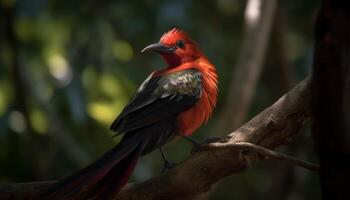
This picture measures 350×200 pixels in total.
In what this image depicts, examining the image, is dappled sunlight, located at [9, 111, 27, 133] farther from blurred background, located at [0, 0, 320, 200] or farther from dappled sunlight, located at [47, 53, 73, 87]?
dappled sunlight, located at [47, 53, 73, 87]

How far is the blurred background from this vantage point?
698 cm

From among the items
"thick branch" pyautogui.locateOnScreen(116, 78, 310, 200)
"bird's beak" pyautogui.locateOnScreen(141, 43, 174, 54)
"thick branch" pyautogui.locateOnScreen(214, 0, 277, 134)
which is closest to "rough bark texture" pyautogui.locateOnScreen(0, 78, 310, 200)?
"thick branch" pyautogui.locateOnScreen(116, 78, 310, 200)

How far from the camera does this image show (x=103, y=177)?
3.83 meters

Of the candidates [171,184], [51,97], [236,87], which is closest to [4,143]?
[51,97]

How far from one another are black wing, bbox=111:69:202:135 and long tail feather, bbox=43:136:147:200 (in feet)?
0.96

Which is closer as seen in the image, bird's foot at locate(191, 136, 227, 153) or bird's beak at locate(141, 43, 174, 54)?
bird's foot at locate(191, 136, 227, 153)

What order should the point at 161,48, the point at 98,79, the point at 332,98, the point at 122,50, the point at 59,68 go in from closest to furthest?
the point at 332,98 → the point at 161,48 → the point at 98,79 → the point at 59,68 → the point at 122,50

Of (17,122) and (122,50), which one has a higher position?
(122,50)

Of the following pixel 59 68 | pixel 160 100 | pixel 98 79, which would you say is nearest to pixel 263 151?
pixel 160 100

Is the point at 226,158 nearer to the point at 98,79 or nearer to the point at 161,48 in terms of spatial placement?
the point at 161,48

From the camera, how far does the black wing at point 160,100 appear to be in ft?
15.0

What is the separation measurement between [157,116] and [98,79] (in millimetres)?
2417

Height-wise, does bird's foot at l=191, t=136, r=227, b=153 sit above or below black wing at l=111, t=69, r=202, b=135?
below

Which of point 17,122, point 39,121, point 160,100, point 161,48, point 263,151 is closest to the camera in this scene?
point 263,151
